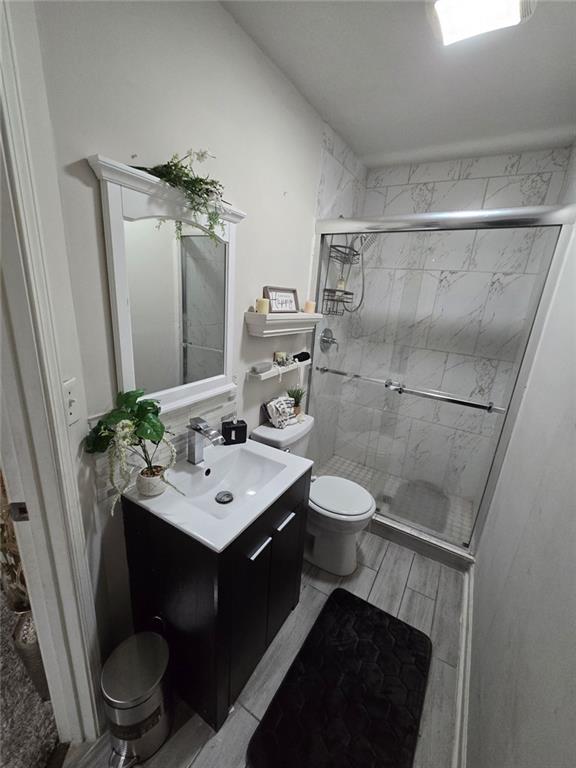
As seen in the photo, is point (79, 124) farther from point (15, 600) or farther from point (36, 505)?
point (15, 600)

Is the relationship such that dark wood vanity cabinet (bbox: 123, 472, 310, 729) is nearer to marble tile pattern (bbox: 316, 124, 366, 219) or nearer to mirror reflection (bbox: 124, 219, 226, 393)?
mirror reflection (bbox: 124, 219, 226, 393)

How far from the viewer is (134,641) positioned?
46.1 inches

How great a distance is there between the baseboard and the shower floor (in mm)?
342

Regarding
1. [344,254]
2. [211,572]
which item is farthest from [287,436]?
[344,254]

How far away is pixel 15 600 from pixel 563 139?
3.51 m

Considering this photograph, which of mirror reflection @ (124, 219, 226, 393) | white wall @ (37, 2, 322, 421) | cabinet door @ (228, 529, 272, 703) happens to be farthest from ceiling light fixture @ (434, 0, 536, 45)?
cabinet door @ (228, 529, 272, 703)

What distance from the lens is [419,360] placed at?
8.27 feet

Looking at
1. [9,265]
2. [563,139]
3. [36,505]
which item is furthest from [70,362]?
[563,139]

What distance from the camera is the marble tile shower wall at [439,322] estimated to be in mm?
2117

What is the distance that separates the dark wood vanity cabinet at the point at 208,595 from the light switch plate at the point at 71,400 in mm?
383

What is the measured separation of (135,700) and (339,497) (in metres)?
1.22

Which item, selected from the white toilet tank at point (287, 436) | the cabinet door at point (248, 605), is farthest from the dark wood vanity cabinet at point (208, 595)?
the white toilet tank at point (287, 436)

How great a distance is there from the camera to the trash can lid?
3.31 feet

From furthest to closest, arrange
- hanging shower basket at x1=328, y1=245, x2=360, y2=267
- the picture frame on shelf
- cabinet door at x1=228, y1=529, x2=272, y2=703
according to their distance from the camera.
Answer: hanging shower basket at x1=328, y1=245, x2=360, y2=267, the picture frame on shelf, cabinet door at x1=228, y1=529, x2=272, y2=703
